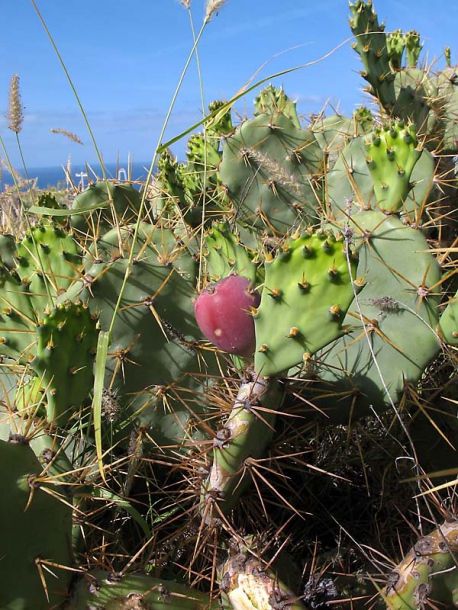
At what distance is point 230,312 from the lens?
129 cm

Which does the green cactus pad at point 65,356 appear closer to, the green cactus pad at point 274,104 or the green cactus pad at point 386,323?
the green cactus pad at point 386,323

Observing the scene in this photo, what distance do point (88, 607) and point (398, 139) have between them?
4.42ft

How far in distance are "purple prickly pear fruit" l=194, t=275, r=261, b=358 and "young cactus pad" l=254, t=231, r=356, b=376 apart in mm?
71

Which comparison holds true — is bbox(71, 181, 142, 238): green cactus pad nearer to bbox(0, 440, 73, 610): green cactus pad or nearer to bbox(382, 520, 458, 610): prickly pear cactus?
bbox(0, 440, 73, 610): green cactus pad

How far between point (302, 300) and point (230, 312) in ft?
0.60

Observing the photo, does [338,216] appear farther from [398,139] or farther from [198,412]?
[198,412]

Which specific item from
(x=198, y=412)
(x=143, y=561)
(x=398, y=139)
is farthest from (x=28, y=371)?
(x=398, y=139)

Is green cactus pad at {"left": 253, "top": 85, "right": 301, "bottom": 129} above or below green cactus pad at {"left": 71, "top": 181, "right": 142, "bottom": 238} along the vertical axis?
above

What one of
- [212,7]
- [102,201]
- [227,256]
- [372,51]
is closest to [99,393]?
[227,256]

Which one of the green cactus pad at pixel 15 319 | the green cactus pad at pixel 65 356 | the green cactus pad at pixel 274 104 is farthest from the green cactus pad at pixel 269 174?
the green cactus pad at pixel 65 356

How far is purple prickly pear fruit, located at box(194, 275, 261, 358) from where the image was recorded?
4.25 ft

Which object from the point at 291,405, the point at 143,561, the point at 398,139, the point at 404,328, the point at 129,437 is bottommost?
the point at 143,561

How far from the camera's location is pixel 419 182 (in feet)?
6.38

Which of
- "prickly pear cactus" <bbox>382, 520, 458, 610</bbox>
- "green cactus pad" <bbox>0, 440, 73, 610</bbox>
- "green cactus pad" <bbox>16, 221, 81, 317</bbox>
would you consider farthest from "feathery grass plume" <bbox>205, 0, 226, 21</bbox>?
"prickly pear cactus" <bbox>382, 520, 458, 610</bbox>
